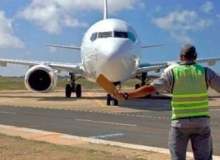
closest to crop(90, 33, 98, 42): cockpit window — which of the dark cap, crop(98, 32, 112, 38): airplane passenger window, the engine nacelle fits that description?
crop(98, 32, 112, 38): airplane passenger window

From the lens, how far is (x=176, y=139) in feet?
16.8

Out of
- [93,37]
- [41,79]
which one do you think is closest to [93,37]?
[93,37]

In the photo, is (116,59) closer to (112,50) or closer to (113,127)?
(112,50)

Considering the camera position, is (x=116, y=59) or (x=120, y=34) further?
(x=120, y=34)

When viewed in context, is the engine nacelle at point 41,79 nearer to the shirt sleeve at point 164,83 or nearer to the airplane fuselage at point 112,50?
the airplane fuselage at point 112,50

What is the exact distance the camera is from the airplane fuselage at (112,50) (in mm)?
20844

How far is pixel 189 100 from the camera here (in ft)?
16.6

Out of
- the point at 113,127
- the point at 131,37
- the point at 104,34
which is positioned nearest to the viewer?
the point at 113,127

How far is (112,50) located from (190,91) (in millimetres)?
15854

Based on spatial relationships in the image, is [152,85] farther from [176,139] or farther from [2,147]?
[2,147]

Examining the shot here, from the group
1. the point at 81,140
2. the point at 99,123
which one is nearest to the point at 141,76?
the point at 99,123

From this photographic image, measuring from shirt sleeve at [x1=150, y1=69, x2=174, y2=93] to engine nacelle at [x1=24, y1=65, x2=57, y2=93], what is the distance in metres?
22.0

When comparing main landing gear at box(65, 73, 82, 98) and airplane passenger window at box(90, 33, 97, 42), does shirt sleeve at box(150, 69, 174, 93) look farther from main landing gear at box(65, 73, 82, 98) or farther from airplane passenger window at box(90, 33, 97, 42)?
main landing gear at box(65, 73, 82, 98)

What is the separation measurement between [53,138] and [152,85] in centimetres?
633
